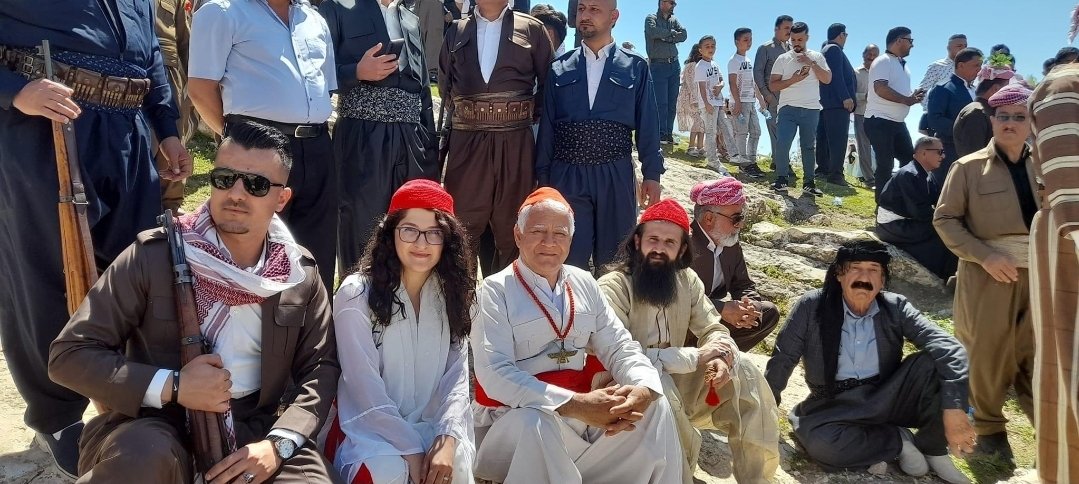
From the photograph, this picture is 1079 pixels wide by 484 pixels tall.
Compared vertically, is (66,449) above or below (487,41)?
below

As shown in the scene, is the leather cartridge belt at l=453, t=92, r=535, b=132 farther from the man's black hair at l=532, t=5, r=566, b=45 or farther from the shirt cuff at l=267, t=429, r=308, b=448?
the man's black hair at l=532, t=5, r=566, b=45

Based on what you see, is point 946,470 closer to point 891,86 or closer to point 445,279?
point 445,279

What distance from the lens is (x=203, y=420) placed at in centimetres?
239

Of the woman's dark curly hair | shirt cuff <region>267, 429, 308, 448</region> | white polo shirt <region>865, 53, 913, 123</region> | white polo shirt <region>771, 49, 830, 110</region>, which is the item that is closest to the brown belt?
the woman's dark curly hair

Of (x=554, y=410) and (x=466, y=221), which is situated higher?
(x=466, y=221)

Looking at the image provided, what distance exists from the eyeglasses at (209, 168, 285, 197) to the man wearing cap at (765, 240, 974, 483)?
9.63ft

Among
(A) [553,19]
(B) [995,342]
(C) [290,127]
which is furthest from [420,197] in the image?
(A) [553,19]

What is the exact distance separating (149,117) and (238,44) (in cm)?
55

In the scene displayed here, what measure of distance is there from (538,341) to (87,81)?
220 cm

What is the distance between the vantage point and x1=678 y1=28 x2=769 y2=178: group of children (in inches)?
449

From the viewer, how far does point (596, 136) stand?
15.1ft

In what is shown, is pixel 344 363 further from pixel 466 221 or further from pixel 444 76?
pixel 444 76

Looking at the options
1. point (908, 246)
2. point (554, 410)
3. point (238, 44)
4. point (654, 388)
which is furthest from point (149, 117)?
point (908, 246)

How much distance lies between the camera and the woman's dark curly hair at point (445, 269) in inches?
119
